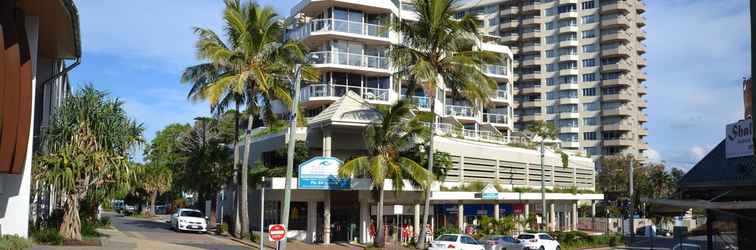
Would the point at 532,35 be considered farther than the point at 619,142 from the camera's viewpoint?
Yes

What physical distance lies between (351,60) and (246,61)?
648 inches

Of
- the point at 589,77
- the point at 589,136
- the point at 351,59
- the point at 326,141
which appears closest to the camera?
the point at 326,141

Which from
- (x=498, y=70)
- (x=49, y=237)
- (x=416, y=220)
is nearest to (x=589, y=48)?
(x=498, y=70)

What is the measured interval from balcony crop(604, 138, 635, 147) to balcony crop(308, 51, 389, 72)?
56.7m

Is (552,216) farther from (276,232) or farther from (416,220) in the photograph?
(276,232)

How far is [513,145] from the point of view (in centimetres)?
5275

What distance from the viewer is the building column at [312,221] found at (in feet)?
125

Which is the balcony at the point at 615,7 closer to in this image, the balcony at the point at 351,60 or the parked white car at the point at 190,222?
the balcony at the point at 351,60

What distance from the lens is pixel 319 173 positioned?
35.0m

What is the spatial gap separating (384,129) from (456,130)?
18.6 m

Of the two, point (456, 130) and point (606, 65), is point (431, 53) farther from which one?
point (606, 65)

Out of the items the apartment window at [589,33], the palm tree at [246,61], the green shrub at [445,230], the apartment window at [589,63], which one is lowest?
the green shrub at [445,230]

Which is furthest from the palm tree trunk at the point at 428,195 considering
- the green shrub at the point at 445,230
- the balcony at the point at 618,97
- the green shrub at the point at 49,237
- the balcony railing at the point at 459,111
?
the balcony at the point at 618,97

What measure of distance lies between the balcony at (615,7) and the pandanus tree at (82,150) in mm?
83894
